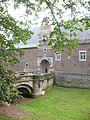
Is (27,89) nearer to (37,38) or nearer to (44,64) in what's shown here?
(44,64)

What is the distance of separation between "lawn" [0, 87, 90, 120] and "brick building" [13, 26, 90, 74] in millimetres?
3889

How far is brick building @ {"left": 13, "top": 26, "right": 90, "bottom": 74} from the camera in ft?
88.1

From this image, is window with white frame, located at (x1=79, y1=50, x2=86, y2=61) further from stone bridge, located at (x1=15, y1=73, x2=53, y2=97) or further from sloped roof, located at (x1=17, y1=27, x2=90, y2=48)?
stone bridge, located at (x1=15, y1=73, x2=53, y2=97)

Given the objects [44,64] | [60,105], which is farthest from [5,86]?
[44,64]

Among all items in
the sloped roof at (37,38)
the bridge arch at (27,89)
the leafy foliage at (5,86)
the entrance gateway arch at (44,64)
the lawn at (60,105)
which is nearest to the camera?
the leafy foliage at (5,86)

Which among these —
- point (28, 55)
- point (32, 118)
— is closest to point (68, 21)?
point (32, 118)

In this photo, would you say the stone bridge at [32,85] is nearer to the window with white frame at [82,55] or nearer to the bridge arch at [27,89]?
the bridge arch at [27,89]

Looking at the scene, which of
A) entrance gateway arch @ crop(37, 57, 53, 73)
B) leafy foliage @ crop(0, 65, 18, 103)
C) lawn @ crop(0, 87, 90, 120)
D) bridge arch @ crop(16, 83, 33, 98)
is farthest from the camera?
entrance gateway arch @ crop(37, 57, 53, 73)

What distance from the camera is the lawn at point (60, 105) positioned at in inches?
598

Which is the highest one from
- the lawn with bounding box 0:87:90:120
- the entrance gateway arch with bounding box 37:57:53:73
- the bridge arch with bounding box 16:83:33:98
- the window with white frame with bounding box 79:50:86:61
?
the window with white frame with bounding box 79:50:86:61

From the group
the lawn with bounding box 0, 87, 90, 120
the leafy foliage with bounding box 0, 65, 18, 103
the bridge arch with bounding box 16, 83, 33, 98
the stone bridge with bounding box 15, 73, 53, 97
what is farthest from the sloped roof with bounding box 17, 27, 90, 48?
the leafy foliage with bounding box 0, 65, 18, 103

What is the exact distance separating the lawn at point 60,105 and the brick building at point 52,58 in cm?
389

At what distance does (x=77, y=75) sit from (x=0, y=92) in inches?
688

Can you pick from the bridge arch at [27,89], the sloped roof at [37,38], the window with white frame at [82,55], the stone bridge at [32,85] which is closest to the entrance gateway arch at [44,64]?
the sloped roof at [37,38]
